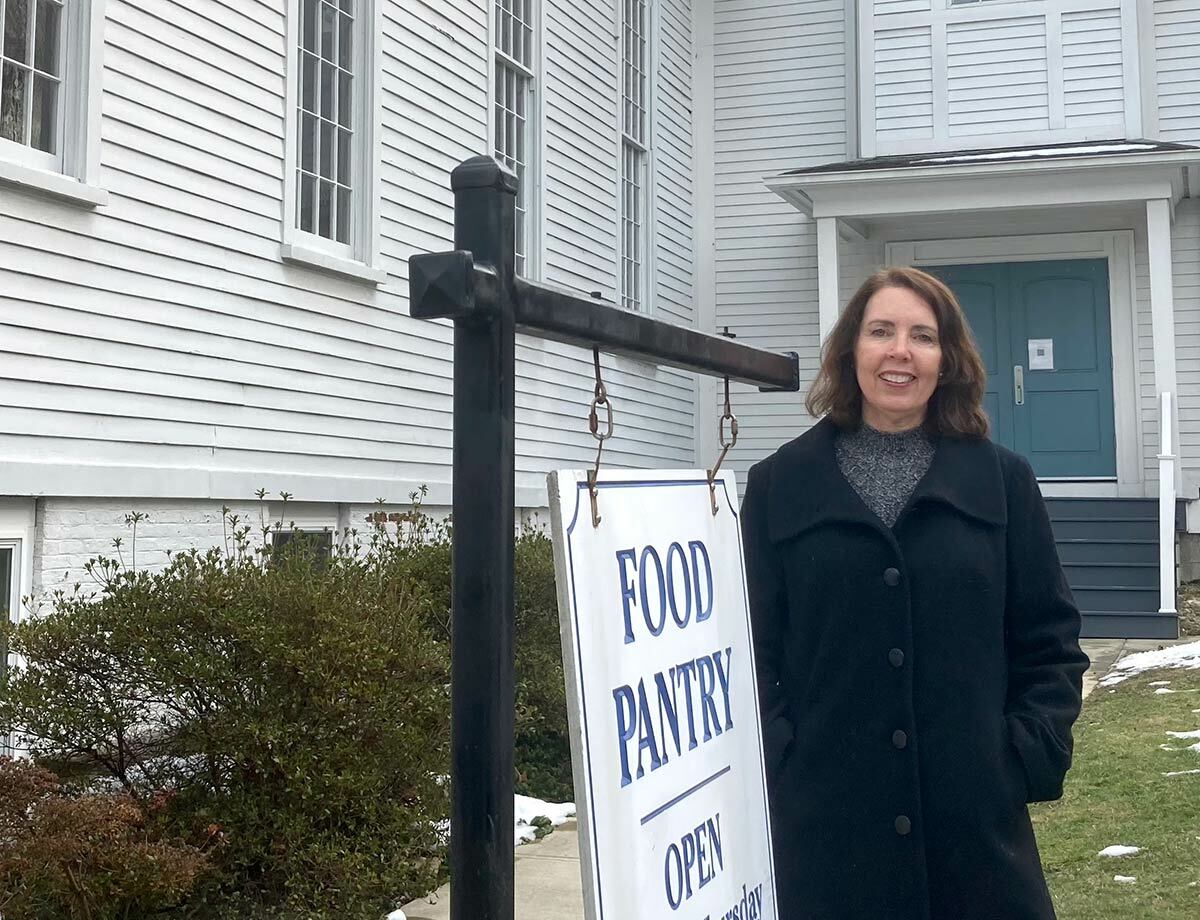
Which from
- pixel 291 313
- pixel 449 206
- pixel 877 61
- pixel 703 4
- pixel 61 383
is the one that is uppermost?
pixel 703 4

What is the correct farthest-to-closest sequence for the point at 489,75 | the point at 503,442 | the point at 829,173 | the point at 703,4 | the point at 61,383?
the point at 703,4 < the point at 829,173 < the point at 489,75 < the point at 61,383 < the point at 503,442

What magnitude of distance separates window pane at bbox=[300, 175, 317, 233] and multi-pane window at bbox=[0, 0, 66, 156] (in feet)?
6.63

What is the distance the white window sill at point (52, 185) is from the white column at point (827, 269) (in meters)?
8.12

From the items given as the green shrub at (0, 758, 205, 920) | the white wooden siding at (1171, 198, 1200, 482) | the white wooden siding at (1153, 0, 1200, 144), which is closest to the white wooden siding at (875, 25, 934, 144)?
the white wooden siding at (1153, 0, 1200, 144)

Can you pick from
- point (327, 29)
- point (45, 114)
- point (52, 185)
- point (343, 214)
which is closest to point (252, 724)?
point (52, 185)

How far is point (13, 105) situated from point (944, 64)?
9966 mm

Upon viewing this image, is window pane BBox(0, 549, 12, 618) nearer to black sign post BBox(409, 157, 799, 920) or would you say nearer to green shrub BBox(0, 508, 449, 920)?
green shrub BBox(0, 508, 449, 920)

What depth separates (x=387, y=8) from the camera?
27.2 ft

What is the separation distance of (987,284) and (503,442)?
41.5ft

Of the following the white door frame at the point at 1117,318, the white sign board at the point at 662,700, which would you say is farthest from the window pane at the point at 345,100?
the white door frame at the point at 1117,318

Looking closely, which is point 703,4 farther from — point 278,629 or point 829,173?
point 278,629

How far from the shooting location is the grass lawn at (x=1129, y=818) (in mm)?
4668

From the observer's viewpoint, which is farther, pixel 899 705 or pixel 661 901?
pixel 899 705

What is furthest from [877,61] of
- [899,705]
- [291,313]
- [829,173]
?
[899,705]
